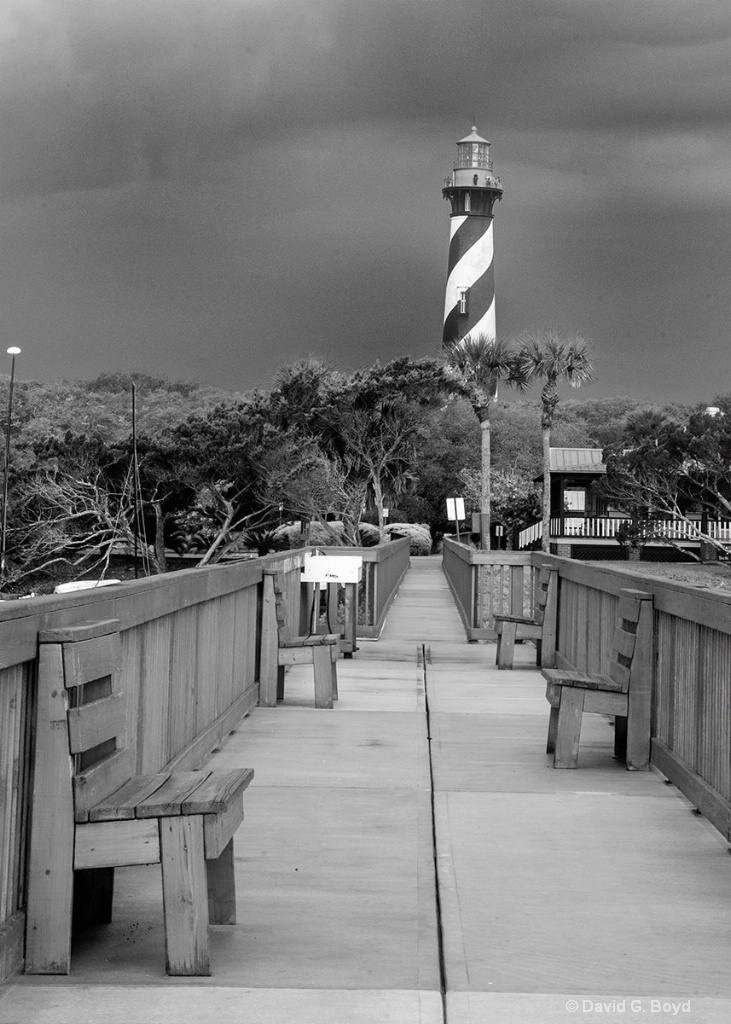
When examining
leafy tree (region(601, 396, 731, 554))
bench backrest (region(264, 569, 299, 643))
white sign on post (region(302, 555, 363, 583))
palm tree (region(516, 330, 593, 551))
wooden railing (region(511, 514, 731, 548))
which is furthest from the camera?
wooden railing (region(511, 514, 731, 548))

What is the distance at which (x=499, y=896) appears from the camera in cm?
502

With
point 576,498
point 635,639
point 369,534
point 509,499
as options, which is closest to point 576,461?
point 576,498

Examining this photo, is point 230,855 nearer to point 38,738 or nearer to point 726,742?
point 38,738

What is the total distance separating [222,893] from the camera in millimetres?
4590

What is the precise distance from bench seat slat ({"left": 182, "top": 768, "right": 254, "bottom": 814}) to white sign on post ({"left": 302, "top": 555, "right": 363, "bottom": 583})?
25.8 ft

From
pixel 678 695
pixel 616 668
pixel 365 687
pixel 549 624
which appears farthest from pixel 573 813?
pixel 549 624

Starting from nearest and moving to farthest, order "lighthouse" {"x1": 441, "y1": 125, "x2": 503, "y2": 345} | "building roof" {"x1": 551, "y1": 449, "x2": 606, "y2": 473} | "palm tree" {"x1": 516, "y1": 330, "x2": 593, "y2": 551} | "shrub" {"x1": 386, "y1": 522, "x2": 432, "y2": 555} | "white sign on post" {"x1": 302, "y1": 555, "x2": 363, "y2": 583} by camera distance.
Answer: "white sign on post" {"x1": 302, "y1": 555, "x2": 363, "y2": 583} < "palm tree" {"x1": 516, "y1": 330, "x2": 593, "y2": 551} < "building roof" {"x1": 551, "y1": 449, "x2": 606, "y2": 473} < "shrub" {"x1": 386, "y1": 522, "x2": 432, "y2": 555} < "lighthouse" {"x1": 441, "y1": 125, "x2": 503, "y2": 345}

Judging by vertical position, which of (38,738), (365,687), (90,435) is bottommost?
(365,687)

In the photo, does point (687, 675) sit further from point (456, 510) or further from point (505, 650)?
point (456, 510)

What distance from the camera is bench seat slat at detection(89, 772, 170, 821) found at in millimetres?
4094

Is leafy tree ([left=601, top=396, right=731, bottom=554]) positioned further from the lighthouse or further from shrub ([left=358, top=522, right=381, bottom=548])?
the lighthouse

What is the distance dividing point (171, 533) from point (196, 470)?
3.89 meters

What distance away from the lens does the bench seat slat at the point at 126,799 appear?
409 cm

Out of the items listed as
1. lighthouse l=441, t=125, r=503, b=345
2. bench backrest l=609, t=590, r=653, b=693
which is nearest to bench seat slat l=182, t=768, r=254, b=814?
A: bench backrest l=609, t=590, r=653, b=693
